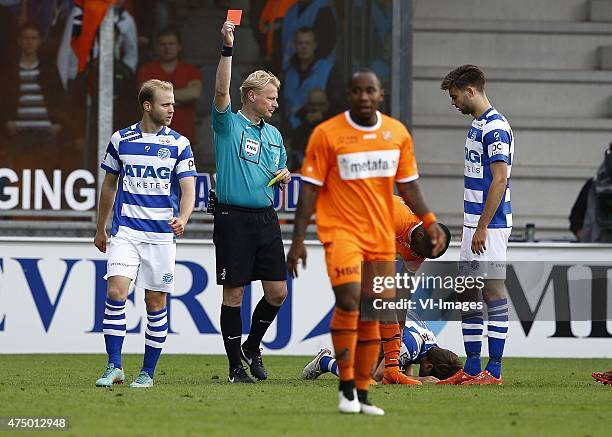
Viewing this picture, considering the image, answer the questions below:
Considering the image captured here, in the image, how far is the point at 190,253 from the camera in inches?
575

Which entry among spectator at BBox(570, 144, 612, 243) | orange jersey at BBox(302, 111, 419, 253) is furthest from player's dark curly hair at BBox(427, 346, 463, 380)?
spectator at BBox(570, 144, 612, 243)

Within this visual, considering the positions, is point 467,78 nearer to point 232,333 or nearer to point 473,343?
point 473,343

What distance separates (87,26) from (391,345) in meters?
6.49

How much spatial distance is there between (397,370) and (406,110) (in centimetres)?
579

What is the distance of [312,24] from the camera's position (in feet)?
52.3

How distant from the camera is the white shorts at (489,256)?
1069 centimetres

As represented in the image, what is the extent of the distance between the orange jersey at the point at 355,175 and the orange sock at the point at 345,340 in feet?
1.46

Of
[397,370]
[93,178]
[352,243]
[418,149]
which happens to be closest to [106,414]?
[352,243]

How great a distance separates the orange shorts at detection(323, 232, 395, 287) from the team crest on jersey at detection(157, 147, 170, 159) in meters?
2.19

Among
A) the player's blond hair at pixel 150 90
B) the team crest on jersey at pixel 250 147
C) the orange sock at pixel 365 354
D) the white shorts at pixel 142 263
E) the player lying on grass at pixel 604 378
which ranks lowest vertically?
the player lying on grass at pixel 604 378

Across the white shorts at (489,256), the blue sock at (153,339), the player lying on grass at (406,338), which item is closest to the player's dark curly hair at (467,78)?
the player lying on grass at (406,338)

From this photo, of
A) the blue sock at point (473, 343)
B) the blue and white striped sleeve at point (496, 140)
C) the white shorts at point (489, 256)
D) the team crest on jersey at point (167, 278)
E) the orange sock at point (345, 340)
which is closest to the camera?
the orange sock at point (345, 340)

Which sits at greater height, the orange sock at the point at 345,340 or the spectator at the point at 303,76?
the spectator at the point at 303,76

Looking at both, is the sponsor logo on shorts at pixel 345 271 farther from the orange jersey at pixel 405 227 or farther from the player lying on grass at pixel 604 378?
the player lying on grass at pixel 604 378
